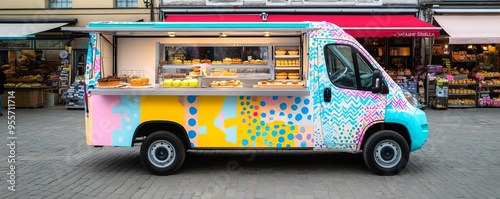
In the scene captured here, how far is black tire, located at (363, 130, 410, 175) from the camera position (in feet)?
22.7

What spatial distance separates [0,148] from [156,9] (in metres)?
9.66

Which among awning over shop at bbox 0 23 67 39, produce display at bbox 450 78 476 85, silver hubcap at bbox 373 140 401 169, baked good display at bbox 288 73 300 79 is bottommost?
silver hubcap at bbox 373 140 401 169

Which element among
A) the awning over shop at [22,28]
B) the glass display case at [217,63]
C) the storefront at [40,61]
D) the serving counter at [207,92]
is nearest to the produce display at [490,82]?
the glass display case at [217,63]

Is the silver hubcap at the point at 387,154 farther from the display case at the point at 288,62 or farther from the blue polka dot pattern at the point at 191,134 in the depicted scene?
the blue polka dot pattern at the point at 191,134

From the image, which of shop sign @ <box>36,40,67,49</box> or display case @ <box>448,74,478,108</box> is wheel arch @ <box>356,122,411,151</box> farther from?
shop sign @ <box>36,40,67,49</box>

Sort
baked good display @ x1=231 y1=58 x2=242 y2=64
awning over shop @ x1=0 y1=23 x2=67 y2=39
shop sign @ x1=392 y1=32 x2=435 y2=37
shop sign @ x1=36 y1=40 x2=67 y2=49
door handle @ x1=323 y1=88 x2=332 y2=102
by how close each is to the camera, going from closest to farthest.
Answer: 1. door handle @ x1=323 y1=88 x2=332 y2=102
2. baked good display @ x1=231 y1=58 x2=242 y2=64
3. shop sign @ x1=392 y1=32 x2=435 y2=37
4. awning over shop @ x1=0 y1=23 x2=67 y2=39
5. shop sign @ x1=36 y1=40 x2=67 y2=49

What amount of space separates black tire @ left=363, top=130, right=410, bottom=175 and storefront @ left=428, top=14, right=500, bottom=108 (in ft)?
A: 33.6

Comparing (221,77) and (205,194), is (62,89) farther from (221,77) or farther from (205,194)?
(205,194)

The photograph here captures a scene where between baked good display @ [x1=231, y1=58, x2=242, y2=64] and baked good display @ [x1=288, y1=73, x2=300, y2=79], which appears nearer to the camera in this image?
baked good display @ [x1=288, y1=73, x2=300, y2=79]

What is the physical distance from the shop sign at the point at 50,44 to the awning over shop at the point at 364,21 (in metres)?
4.39

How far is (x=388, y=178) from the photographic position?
687 centimetres

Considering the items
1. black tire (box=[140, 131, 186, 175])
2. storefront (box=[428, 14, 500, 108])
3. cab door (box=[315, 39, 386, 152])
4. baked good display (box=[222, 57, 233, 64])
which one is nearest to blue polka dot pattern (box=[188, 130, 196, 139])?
black tire (box=[140, 131, 186, 175])

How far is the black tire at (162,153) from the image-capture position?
6961 mm

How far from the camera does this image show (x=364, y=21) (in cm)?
1642
